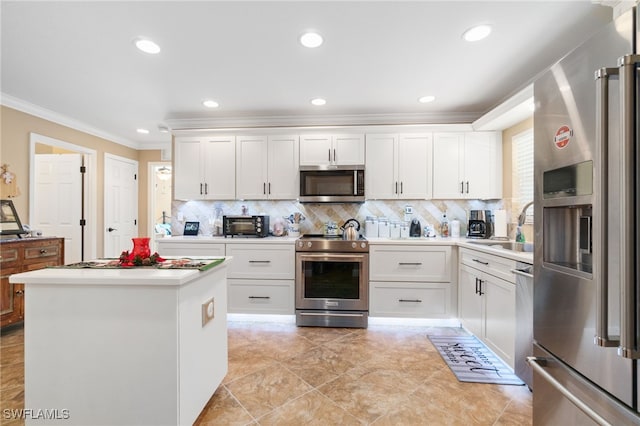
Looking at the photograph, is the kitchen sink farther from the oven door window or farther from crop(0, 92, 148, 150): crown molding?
crop(0, 92, 148, 150): crown molding

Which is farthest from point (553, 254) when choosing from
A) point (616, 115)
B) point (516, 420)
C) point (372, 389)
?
point (372, 389)

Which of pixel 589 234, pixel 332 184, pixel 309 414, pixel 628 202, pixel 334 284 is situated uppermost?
pixel 332 184

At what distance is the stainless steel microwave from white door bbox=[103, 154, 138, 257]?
3502 mm

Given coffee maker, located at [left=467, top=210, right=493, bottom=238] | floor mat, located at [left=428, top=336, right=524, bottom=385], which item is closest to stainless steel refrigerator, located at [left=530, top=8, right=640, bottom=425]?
floor mat, located at [left=428, top=336, right=524, bottom=385]

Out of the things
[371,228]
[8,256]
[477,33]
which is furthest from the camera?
[371,228]

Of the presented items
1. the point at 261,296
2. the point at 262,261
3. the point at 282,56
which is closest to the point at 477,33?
the point at 282,56

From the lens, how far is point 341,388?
2.02 meters

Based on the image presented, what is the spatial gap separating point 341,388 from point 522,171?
283 centimetres

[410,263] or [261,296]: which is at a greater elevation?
[410,263]

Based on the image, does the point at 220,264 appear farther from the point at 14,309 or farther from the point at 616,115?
the point at 14,309

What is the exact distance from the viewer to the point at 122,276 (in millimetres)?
1355

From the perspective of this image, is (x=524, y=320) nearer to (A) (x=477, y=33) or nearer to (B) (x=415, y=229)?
(B) (x=415, y=229)

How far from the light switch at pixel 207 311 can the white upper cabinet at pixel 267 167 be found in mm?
2065

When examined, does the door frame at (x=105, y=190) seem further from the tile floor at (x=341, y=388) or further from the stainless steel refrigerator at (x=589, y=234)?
the stainless steel refrigerator at (x=589, y=234)
